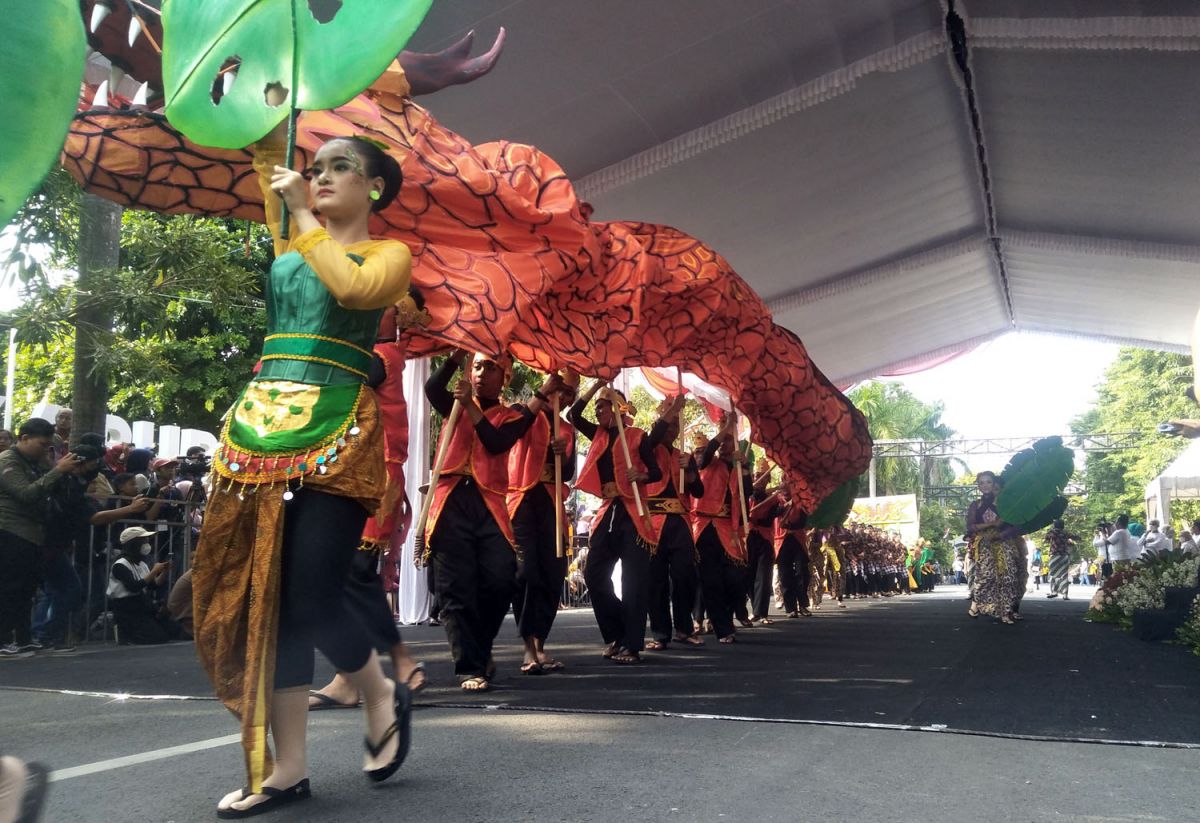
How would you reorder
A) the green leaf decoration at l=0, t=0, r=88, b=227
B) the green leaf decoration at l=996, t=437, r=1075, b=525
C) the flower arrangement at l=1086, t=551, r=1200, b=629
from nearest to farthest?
the green leaf decoration at l=0, t=0, r=88, b=227
the flower arrangement at l=1086, t=551, r=1200, b=629
the green leaf decoration at l=996, t=437, r=1075, b=525

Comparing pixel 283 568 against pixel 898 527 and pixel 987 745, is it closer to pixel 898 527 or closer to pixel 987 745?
pixel 987 745

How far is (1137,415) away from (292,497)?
158 feet

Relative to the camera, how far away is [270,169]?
2.70 m

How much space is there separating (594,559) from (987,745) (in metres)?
3.65

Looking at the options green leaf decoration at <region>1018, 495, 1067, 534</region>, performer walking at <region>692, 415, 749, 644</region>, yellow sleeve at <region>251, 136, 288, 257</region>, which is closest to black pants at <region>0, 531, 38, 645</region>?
performer walking at <region>692, 415, 749, 644</region>

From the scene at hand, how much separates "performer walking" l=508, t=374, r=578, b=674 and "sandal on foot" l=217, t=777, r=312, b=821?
3.10 meters

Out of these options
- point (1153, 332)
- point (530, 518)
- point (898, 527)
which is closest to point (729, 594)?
point (530, 518)

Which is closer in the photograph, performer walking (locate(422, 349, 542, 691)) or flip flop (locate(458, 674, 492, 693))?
flip flop (locate(458, 674, 492, 693))

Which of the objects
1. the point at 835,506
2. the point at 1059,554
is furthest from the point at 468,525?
the point at 1059,554

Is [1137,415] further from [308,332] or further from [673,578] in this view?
[308,332]

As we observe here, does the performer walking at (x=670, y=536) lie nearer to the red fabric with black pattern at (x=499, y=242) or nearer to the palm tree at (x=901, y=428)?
the red fabric with black pattern at (x=499, y=242)

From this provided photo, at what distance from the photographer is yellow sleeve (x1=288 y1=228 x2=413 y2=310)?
2363 millimetres

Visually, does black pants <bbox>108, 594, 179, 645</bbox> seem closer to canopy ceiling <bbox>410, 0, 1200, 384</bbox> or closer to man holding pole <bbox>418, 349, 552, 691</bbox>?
man holding pole <bbox>418, 349, 552, 691</bbox>

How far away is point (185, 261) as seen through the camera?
324 inches
